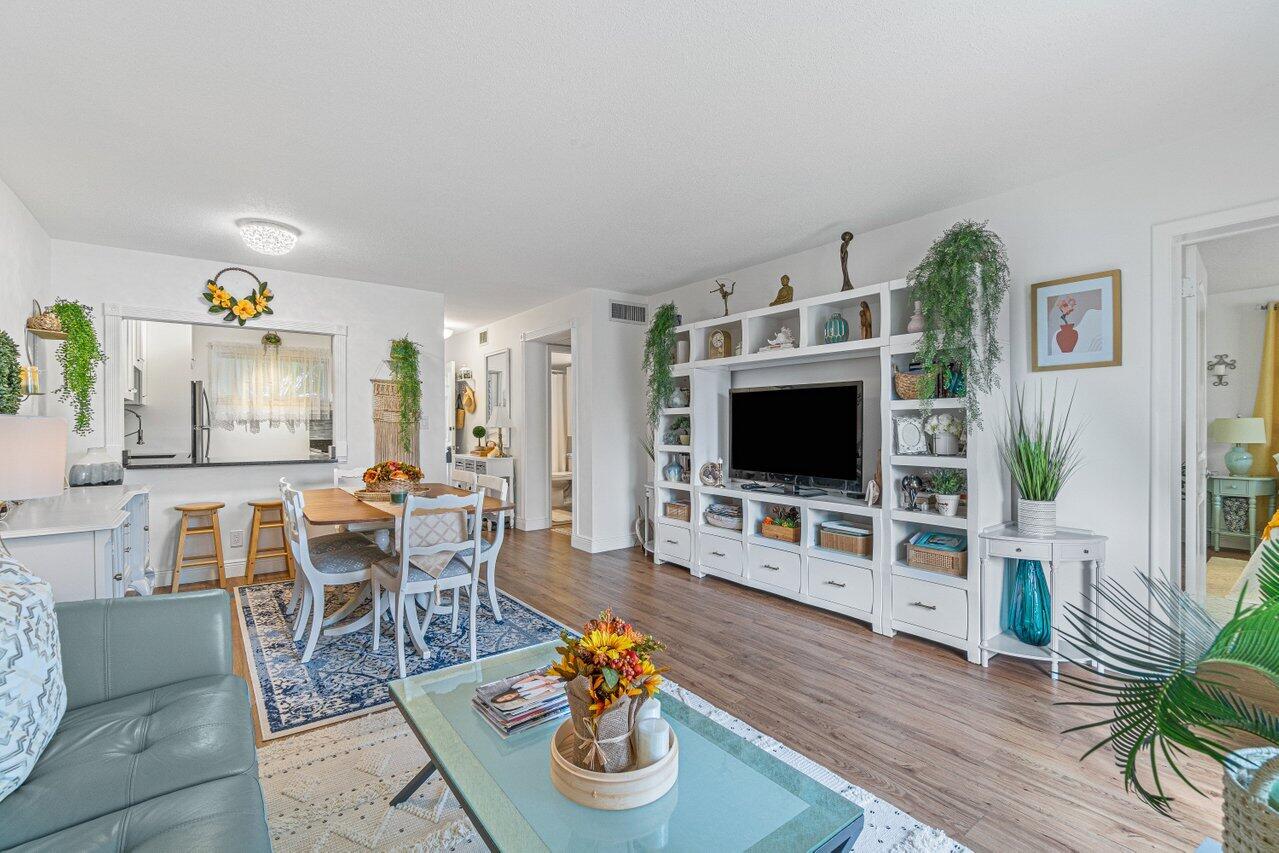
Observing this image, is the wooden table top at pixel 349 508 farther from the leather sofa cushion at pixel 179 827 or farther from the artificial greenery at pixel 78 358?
the leather sofa cushion at pixel 179 827

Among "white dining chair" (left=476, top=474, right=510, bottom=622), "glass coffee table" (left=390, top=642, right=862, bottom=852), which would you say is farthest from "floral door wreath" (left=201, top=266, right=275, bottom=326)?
"glass coffee table" (left=390, top=642, right=862, bottom=852)

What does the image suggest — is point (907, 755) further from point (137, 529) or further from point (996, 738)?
point (137, 529)

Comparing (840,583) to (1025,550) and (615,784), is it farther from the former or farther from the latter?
(615,784)

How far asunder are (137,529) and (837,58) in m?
4.62

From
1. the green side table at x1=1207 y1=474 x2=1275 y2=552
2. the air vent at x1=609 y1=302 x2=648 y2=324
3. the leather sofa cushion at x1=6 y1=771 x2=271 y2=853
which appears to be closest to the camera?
the leather sofa cushion at x1=6 y1=771 x2=271 y2=853

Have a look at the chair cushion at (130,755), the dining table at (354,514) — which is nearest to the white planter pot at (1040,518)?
the dining table at (354,514)

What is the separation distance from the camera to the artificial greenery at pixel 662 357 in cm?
500

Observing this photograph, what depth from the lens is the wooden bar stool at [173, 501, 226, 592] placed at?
4.33m

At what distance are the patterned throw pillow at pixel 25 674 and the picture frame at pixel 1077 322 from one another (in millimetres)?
4264

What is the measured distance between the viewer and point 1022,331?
330cm

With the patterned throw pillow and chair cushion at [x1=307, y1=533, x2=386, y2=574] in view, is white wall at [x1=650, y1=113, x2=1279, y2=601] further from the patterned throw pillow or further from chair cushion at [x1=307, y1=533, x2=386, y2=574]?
the patterned throw pillow

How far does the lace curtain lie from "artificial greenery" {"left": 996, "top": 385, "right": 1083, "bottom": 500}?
5.89 m

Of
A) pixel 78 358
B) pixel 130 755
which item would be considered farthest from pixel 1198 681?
pixel 78 358

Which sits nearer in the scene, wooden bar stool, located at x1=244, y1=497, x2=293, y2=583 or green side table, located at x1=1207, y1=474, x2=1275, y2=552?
wooden bar stool, located at x1=244, y1=497, x2=293, y2=583
